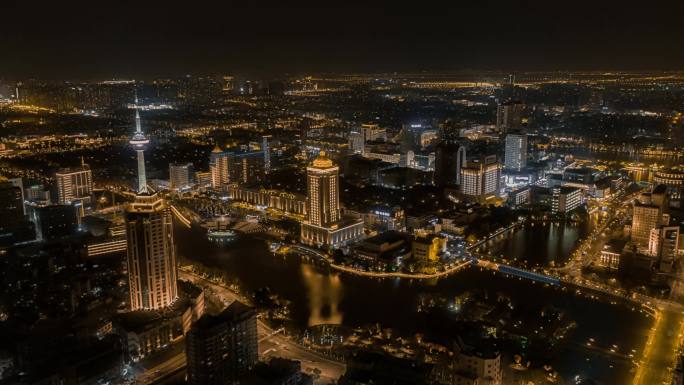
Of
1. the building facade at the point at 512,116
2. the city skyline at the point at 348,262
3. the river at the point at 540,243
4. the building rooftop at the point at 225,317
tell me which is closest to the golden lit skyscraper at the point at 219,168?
the city skyline at the point at 348,262

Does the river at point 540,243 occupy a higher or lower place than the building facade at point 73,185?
lower

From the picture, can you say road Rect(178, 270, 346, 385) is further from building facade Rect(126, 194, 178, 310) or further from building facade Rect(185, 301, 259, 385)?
building facade Rect(126, 194, 178, 310)

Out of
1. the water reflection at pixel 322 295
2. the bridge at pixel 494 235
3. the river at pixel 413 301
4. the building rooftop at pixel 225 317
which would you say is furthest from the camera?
the bridge at pixel 494 235

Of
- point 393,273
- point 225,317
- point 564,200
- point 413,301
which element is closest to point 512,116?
point 564,200

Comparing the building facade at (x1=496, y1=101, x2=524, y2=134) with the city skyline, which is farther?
the building facade at (x1=496, y1=101, x2=524, y2=134)

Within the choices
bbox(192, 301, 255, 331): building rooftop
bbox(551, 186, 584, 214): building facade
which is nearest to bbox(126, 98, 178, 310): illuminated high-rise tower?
bbox(192, 301, 255, 331): building rooftop

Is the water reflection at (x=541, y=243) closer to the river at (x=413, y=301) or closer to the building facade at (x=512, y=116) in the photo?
the river at (x=413, y=301)

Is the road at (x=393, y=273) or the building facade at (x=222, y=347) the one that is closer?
the building facade at (x=222, y=347)
